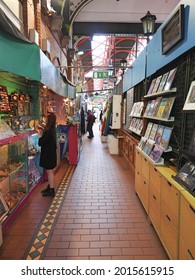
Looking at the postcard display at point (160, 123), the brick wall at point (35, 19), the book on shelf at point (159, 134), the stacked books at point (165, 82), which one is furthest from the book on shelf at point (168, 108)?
the brick wall at point (35, 19)

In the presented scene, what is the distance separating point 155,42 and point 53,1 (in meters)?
4.09

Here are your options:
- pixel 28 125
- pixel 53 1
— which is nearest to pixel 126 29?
pixel 53 1

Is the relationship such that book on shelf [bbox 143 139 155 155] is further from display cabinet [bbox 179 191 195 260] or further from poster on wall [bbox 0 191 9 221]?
poster on wall [bbox 0 191 9 221]

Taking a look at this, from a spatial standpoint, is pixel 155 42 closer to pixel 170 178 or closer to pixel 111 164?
pixel 170 178

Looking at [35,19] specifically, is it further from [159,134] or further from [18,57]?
[159,134]

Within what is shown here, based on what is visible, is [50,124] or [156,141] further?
[50,124]

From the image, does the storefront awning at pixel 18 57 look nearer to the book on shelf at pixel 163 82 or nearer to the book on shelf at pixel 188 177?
the book on shelf at pixel 163 82

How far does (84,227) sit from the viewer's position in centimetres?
310

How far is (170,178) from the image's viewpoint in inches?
93.0

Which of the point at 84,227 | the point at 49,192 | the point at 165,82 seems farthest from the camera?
the point at 49,192

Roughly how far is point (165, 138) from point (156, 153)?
9.6 inches

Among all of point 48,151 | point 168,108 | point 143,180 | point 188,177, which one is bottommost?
point 143,180

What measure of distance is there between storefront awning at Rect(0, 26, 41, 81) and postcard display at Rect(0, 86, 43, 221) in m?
0.80

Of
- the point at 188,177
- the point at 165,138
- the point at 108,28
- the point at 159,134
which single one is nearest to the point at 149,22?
the point at 159,134
